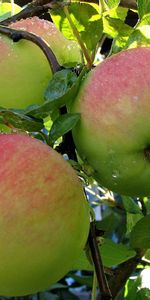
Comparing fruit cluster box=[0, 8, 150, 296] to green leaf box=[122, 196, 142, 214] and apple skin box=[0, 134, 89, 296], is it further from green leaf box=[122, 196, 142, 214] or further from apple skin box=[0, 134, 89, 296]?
green leaf box=[122, 196, 142, 214]

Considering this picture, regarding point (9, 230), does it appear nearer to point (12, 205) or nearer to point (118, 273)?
point (12, 205)

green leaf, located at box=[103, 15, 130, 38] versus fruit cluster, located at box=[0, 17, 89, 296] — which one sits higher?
green leaf, located at box=[103, 15, 130, 38]

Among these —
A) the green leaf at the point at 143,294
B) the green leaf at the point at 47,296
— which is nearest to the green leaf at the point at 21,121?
the green leaf at the point at 143,294

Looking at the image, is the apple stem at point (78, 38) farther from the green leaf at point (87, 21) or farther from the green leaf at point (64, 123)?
the green leaf at point (64, 123)

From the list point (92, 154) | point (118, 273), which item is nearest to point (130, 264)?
point (118, 273)

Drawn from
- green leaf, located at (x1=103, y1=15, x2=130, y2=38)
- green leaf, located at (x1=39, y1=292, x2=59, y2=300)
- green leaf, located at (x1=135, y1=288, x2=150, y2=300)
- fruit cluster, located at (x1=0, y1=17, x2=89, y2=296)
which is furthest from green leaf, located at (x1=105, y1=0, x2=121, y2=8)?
green leaf, located at (x1=39, y1=292, x2=59, y2=300)

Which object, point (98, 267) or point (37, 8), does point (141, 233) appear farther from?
point (37, 8)

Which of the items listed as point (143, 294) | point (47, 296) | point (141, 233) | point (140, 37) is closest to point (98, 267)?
point (141, 233)
